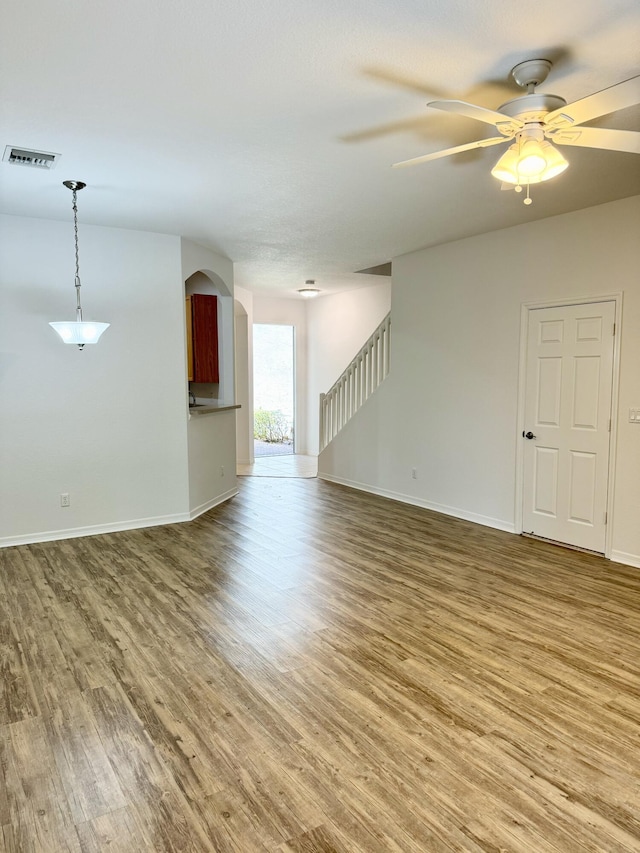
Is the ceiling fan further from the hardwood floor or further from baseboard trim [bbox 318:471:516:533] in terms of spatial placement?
baseboard trim [bbox 318:471:516:533]

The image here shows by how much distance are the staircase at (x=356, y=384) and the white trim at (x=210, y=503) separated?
1710 millimetres

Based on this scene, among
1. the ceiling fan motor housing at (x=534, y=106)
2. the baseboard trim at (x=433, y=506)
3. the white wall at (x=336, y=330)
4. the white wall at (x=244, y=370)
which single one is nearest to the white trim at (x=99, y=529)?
the baseboard trim at (x=433, y=506)

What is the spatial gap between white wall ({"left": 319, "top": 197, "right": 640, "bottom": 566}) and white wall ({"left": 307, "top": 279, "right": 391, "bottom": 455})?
2.05 metres

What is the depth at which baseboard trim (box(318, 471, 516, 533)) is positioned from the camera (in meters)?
5.23

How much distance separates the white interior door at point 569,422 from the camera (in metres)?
4.39

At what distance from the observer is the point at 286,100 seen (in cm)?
263

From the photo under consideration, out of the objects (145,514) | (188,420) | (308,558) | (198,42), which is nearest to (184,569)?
(308,558)

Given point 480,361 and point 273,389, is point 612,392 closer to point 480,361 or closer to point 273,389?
point 480,361

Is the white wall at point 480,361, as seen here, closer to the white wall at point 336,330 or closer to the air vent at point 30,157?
the white wall at point 336,330

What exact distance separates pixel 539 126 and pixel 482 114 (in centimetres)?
31

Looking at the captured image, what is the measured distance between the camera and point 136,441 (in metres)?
5.23

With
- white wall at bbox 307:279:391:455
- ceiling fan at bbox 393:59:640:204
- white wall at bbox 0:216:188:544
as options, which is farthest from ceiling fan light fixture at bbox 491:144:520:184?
white wall at bbox 307:279:391:455

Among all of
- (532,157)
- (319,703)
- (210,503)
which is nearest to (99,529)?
(210,503)

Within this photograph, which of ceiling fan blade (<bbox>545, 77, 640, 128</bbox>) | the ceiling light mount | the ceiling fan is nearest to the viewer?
→ ceiling fan blade (<bbox>545, 77, 640, 128</bbox>)
